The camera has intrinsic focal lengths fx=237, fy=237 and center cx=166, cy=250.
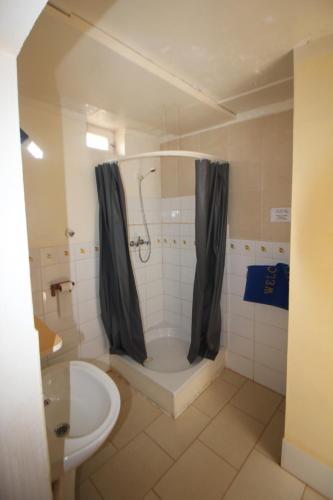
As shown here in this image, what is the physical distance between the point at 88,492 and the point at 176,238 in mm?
2083

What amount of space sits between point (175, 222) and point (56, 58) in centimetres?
169

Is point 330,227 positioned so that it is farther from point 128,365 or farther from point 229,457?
point 128,365

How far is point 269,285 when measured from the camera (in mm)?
1900

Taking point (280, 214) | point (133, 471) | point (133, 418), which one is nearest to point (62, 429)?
point (133, 471)

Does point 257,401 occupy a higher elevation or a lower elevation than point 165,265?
lower

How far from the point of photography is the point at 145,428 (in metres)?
1.77

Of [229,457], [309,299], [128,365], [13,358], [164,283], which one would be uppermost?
[13,358]

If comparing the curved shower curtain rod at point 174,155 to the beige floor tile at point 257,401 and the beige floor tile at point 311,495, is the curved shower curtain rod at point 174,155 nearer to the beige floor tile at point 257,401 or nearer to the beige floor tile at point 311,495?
the beige floor tile at point 257,401

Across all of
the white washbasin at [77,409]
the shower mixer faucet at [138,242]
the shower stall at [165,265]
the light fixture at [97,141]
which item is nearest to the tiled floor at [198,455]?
the shower stall at [165,265]

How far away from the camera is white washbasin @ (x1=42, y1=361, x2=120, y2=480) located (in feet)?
3.13

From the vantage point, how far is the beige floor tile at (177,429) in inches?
64.5

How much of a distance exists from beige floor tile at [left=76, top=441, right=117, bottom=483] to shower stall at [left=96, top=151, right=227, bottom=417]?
517 mm

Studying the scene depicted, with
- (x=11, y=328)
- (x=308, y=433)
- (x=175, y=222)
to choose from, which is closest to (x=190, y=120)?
(x=175, y=222)

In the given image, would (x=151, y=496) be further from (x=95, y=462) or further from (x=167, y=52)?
(x=167, y=52)
